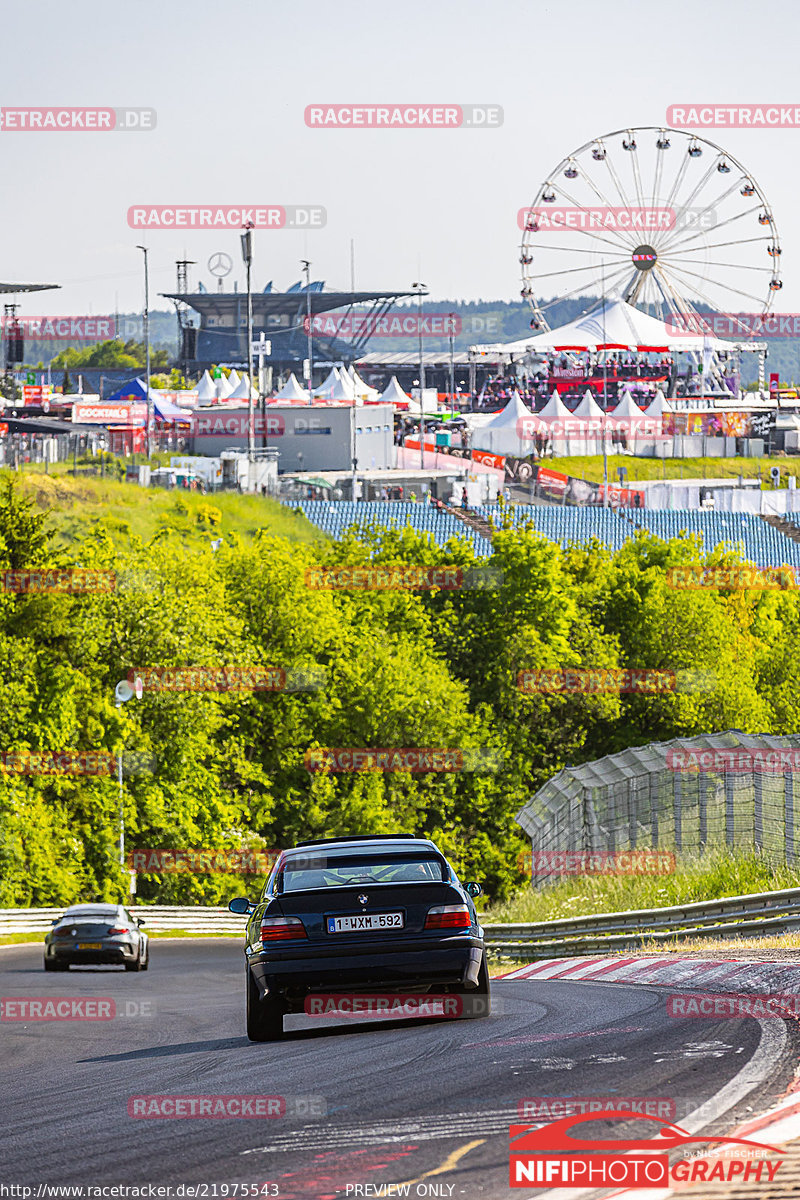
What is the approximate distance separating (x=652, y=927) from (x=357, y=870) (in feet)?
32.7

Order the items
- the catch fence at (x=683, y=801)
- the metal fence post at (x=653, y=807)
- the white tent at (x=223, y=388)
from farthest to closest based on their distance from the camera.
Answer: the white tent at (x=223, y=388), the metal fence post at (x=653, y=807), the catch fence at (x=683, y=801)


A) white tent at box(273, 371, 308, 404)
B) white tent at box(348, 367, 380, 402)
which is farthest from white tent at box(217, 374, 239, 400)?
white tent at box(348, 367, 380, 402)

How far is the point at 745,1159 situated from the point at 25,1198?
2474 millimetres

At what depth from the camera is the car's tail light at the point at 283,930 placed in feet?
34.3

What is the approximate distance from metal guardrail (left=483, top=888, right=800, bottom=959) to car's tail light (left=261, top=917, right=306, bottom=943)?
25.5 ft

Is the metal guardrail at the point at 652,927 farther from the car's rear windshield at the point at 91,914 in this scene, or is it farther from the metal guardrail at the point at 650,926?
the car's rear windshield at the point at 91,914

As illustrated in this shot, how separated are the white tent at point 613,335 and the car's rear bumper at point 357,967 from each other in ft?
436

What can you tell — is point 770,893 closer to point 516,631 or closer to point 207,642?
point 207,642

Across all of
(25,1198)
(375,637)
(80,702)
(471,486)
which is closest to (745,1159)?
(25,1198)

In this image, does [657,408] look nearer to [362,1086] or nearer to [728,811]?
[728,811]

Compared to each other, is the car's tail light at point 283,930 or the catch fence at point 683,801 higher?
the car's tail light at point 283,930

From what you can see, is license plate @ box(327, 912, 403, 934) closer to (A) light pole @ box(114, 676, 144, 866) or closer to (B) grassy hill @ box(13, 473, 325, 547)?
(A) light pole @ box(114, 676, 144, 866)

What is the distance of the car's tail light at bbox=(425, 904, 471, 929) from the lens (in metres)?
10.5

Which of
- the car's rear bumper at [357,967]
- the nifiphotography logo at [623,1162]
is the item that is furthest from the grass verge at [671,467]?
the nifiphotography logo at [623,1162]
